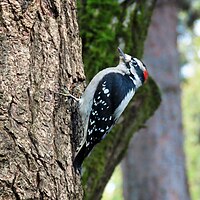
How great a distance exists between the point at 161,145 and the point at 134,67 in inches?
126

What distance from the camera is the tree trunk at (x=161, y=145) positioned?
25.6 feet

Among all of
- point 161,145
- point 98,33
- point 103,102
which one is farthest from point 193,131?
point 103,102

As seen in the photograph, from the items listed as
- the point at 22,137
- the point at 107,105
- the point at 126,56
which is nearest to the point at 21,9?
the point at 22,137

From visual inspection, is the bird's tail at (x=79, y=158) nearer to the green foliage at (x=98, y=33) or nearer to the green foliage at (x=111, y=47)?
the green foliage at (x=111, y=47)

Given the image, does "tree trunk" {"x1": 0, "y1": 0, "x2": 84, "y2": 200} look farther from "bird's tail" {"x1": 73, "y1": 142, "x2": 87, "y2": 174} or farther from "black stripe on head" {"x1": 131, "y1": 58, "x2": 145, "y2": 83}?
"black stripe on head" {"x1": 131, "y1": 58, "x2": 145, "y2": 83}

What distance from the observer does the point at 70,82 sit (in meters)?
3.76

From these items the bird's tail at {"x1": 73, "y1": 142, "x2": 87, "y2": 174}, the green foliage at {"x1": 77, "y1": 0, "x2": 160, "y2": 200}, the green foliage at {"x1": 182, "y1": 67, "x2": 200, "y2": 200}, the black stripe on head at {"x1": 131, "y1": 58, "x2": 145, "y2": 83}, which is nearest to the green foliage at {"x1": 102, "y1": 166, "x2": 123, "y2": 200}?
the green foliage at {"x1": 182, "y1": 67, "x2": 200, "y2": 200}

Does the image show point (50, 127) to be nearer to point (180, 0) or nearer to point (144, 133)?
point (144, 133)

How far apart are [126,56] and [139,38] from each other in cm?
41

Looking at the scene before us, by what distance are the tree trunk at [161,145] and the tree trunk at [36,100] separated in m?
4.27

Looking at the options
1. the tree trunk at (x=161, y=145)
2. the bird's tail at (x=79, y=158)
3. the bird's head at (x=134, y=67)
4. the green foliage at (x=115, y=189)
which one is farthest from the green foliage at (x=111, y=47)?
the green foliage at (x=115, y=189)

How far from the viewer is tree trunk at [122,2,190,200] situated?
7793 mm

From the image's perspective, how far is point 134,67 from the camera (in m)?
4.97

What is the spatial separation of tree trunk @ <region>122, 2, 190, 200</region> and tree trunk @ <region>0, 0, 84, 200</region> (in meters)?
4.27
